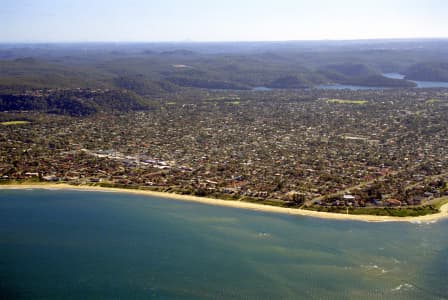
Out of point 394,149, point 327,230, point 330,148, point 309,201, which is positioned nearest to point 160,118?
point 330,148

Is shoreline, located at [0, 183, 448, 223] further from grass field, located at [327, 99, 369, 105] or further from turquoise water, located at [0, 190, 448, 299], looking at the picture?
grass field, located at [327, 99, 369, 105]

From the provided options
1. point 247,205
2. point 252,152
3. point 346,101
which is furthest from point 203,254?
point 346,101

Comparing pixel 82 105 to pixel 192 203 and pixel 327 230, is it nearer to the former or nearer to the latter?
pixel 192 203

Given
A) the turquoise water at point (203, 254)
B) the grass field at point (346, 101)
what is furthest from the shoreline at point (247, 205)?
the grass field at point (346, 101)

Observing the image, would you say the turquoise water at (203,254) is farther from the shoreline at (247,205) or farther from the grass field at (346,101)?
the grass field at (346,101)

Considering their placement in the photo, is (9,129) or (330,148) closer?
(330,148)
